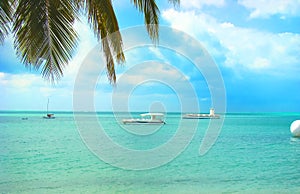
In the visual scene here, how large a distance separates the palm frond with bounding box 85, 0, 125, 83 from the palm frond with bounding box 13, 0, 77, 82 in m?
0.45

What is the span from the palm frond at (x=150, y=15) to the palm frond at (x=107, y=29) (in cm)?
50

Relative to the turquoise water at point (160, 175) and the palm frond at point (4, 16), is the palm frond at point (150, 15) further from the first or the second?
the turquoise water at point (160, 175)

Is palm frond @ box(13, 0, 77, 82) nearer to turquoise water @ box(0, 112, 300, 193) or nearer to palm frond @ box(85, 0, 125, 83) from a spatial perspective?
palm frond @ box(85, 0, 125, 83)

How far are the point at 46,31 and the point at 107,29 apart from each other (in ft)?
3.95

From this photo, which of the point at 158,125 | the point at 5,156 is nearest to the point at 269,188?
the point at 5,156

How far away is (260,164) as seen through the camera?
1748 cm

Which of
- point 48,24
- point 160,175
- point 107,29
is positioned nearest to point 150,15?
point 107,29

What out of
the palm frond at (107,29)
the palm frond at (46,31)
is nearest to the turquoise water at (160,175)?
the palm frond at (107,29)

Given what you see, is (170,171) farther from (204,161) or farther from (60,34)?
(60,34)

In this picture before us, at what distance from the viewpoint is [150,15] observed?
590 centimetres

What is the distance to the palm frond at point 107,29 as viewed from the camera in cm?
550

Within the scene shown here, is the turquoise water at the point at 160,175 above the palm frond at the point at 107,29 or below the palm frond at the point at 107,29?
below

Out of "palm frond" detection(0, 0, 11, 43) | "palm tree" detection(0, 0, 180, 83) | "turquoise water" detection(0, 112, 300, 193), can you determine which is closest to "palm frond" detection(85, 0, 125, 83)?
"palm tree" detection(0, 0, 180, 83)

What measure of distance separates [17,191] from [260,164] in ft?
38.5
